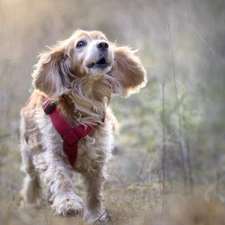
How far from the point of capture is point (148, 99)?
20.5ft

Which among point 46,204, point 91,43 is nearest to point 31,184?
point 46,204

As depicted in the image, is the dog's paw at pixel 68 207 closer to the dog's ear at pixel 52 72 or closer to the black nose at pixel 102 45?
the dog's ear at pixel 52 72

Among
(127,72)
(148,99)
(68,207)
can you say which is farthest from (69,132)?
(148,99)

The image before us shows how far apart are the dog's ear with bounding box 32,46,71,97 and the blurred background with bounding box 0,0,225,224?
5.2 inches

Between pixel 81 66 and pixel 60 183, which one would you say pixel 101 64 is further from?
pixel 60 183

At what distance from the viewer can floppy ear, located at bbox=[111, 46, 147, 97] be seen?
4.04 m

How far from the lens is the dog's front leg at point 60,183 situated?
10.5 ft

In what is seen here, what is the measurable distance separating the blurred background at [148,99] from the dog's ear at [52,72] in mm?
133

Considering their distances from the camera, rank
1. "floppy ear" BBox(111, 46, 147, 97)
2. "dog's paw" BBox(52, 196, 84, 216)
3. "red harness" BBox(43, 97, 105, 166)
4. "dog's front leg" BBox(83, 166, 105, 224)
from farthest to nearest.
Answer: "floppy ear" BBox(111, 46, 147, 97) → "dog's front leg" BBox(83, 166, 105, 224) → "red harness" BBox(43, 97, 105, 166) → "dog's paw" BBox(52, 196, 84, 216)

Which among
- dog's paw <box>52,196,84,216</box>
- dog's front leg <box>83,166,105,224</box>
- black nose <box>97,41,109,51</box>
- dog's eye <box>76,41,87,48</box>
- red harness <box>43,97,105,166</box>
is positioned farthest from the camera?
dog's front leg <box>83,166,105,224</box>

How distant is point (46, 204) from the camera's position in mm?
4445

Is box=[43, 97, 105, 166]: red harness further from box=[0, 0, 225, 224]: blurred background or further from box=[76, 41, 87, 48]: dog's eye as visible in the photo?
box=[76, 41, 87, 48]: dog's eye

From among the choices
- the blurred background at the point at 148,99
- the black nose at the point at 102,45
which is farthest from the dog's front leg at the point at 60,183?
the black nose at the point at 102,45

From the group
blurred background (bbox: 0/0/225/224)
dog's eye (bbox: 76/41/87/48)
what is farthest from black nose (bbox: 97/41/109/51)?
blurred background (bbox: 0/0/225/224)
